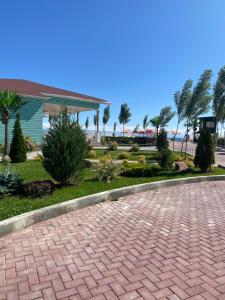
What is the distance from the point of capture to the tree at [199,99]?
15844mm

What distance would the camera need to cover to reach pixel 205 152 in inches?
423

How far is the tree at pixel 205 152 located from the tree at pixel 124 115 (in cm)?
4179

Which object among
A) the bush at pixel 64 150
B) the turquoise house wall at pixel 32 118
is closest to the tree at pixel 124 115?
the turquoise house wall at pixel 32 118

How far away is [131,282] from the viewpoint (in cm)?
288

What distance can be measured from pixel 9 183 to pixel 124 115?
47.3m

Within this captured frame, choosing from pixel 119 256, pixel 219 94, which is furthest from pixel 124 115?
pixel 119 256

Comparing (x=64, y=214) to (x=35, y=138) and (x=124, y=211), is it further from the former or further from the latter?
(x=35, y=138)

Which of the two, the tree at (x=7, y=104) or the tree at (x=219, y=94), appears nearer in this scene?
the tree at (x=7, y=104)

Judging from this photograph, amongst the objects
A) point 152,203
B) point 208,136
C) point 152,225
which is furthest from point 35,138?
point 152,225

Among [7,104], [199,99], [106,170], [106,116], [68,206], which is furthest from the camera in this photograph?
[106,116]

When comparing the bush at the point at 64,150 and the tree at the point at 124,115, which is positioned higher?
the tree at the point at 124,115

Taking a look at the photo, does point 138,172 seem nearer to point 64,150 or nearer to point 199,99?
point 64,150

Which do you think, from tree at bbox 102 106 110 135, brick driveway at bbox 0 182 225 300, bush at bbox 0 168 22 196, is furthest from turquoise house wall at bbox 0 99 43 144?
tree at bbox 102 106 110 135

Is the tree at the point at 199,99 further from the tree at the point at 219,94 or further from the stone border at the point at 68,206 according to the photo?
the tree at the point at 219,94
